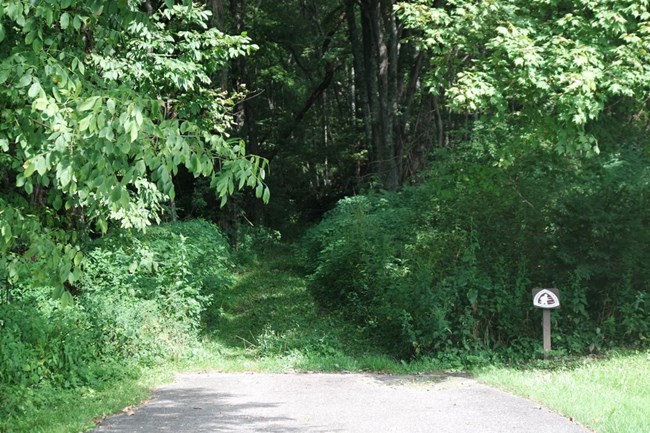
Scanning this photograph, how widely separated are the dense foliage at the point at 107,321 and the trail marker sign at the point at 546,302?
573 cm

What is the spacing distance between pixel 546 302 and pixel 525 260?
164 cm

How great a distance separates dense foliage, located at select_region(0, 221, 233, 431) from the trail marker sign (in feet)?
18.8

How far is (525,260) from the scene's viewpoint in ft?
43.6

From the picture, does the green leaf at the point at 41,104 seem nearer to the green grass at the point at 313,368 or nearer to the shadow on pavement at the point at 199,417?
the shadow on pavement at the point at 199,417

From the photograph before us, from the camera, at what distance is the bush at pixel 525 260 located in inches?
503

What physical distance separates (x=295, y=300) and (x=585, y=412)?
12.6m

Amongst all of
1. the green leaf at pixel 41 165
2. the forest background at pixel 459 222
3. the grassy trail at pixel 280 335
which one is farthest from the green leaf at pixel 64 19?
the grassy trail at pixel 280 335

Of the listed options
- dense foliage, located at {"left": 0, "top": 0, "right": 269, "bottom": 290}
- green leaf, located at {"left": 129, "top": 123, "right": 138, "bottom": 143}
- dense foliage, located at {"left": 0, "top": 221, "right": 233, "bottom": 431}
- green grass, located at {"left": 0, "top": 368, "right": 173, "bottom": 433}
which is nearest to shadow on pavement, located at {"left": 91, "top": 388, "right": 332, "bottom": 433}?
green grass, located at {"left": 0, "top": 368, "right": 173, "bottom": 433}

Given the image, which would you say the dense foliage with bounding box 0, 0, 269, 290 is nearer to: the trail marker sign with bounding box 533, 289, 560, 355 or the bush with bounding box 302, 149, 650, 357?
the trail marker sign with bounding box 533, 289, 560, 355

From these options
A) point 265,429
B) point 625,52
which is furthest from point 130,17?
point 625,52

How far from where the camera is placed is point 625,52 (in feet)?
36.7

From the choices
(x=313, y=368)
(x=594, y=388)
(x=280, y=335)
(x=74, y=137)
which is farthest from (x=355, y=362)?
(x=74, y=137)

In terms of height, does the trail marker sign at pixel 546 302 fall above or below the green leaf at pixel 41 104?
below

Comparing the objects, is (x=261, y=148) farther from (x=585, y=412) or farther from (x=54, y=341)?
(x=585, y=412)
